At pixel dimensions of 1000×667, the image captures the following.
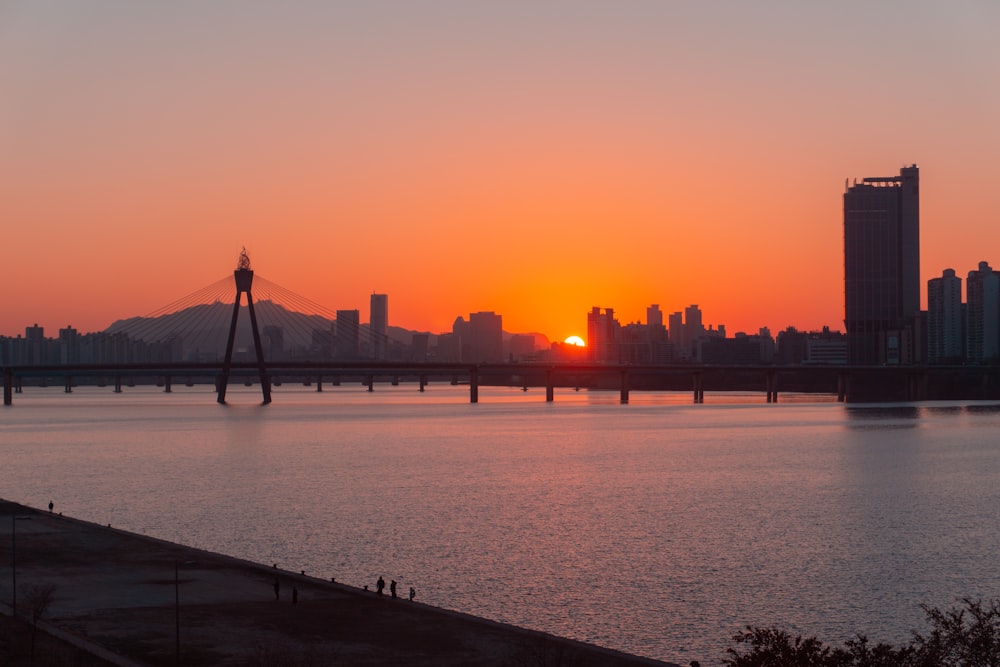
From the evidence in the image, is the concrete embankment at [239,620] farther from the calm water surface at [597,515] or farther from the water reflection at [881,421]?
the water reflection at [881,421]

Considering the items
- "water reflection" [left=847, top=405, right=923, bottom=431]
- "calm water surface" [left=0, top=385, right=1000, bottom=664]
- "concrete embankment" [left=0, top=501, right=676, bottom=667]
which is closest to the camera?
"concrete embankment" [left=0, top=501, right=676, bottom=667]

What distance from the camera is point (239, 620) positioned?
35.3m

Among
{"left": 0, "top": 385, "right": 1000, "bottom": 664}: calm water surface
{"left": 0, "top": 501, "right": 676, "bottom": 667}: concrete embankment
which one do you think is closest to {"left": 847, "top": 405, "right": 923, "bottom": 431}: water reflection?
{"left": 0, "top": 385, "right": 1000, "bottom": 664}: calm water surface

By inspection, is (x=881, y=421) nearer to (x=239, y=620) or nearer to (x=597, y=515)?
(x=597, y=515)

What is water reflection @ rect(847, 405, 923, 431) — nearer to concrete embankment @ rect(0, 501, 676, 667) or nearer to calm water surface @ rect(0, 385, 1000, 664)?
calm water surface @ rect(0, 385, 1000, 664)

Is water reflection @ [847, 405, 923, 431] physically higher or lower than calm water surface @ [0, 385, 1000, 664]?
higher

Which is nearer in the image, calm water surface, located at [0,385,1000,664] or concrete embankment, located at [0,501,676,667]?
concrete embankment, located at [0,501,676,667]

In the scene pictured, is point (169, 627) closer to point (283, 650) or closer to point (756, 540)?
point (283, 650)

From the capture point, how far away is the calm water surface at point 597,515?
135 feet

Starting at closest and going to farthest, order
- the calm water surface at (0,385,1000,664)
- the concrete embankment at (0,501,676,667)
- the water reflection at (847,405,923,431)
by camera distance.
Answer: the concrete embankment at (0,501,676,667) → the calm water surface at (0,385,1000,664) → the water reflection at (847,405,923,431)

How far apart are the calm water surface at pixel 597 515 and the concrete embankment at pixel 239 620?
3829 mm

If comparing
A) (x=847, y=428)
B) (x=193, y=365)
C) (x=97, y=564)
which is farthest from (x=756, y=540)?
(x=193, y=365)

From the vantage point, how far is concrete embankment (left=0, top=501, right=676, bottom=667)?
3094cm

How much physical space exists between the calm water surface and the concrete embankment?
3829 millimetres
